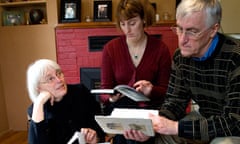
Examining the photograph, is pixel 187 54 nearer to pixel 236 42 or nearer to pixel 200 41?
pixel 200 41

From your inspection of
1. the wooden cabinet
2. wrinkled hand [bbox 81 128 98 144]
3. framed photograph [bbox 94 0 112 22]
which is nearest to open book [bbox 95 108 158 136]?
wrinkled hand [bbox 81 128 98 144]

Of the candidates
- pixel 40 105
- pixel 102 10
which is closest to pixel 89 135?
pixel 40 105

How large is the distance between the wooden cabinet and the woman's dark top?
1.72 metres

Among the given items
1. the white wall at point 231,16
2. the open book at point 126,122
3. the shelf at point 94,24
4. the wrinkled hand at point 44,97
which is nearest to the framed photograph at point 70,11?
the shelf at point 94,24

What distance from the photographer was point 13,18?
307 cm

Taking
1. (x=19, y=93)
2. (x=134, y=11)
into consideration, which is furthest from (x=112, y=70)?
(x=19, y=93)

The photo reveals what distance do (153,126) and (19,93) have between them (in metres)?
2.30

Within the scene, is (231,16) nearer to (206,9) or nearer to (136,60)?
(136,60)

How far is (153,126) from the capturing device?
1124 millimetres

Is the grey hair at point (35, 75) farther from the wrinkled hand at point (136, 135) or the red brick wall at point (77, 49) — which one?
the red brick wall at point (77, 49)

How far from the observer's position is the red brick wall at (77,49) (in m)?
2.86

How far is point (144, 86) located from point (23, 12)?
214 centimetres

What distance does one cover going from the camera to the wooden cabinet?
2.99m

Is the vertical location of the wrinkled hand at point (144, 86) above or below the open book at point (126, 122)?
above
